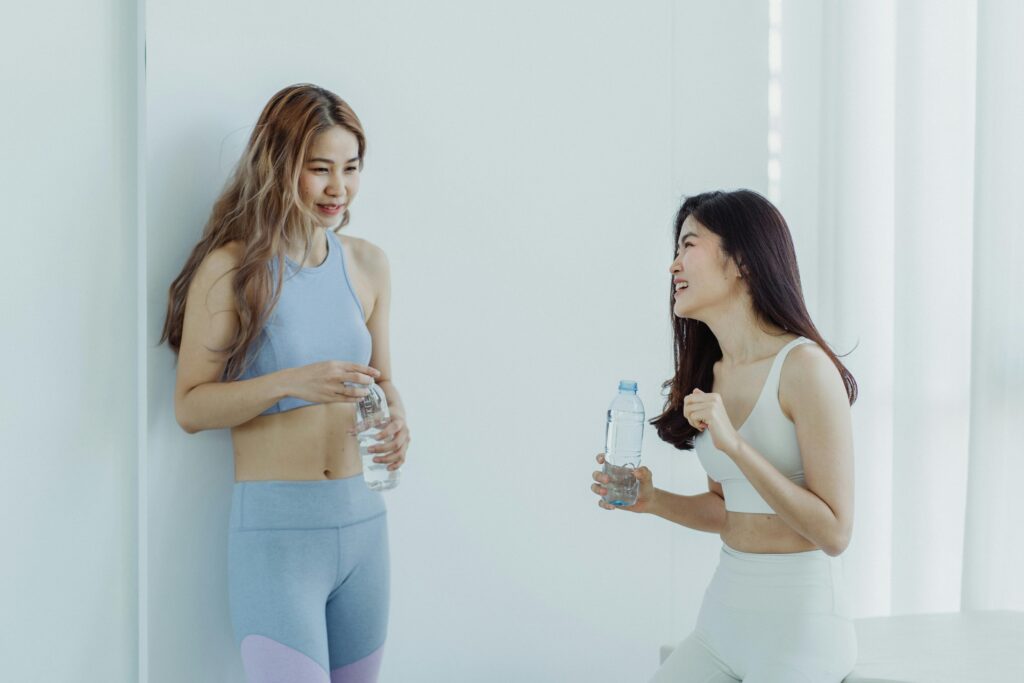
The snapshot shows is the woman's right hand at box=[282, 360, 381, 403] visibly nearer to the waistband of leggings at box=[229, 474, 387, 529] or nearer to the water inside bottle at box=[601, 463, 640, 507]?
the waistband of leggings at box=[229, 474, 387, 529]

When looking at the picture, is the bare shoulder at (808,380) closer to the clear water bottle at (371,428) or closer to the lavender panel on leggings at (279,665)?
the clear water bottle at (371,428)

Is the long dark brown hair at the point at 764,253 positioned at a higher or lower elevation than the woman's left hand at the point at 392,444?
higher

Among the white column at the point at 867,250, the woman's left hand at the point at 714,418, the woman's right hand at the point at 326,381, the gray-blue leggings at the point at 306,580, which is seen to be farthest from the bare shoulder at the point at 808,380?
the white column at the point at 867,250

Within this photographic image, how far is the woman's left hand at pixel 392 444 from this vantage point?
2277mm

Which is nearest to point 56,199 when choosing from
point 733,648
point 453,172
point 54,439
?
point 54,439

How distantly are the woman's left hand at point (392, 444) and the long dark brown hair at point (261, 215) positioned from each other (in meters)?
0.35

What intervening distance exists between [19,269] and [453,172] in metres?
1.05

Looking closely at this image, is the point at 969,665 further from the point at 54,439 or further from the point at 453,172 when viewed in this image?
the point at 54,439

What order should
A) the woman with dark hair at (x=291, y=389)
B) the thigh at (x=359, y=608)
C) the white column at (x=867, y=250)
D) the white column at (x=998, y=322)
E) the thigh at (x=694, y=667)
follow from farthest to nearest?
the white column at (x=867, y=250) → the white column at (x=998, y=322) → the thigh at (x=359, y=608) → the woman with dark hair at (x=291, y=389) → the thigh at (x=694, y=667)

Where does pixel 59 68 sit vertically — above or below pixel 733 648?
above

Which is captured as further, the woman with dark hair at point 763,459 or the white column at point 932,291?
the white column at point 932,291

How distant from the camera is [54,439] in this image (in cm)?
204

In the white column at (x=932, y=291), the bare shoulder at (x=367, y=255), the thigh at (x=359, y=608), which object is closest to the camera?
the thigh at (x=359, y=608)

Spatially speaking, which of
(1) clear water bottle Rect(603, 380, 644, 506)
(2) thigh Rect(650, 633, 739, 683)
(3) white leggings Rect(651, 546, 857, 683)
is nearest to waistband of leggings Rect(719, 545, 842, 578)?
(3) white leggings Rect(651, 546, 857, 683)
